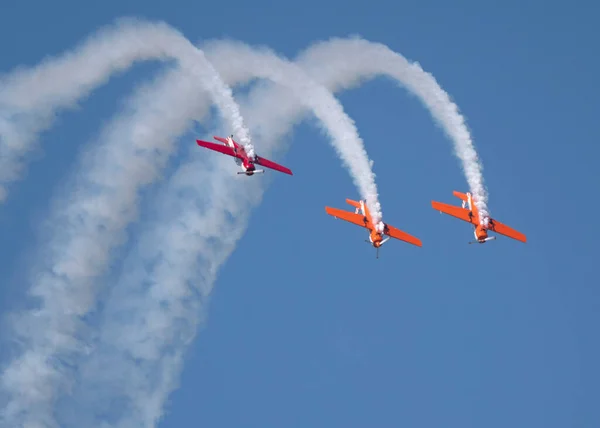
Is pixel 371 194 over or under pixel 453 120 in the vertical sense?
under

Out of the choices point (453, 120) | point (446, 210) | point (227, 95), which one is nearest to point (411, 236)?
point (446, 210)

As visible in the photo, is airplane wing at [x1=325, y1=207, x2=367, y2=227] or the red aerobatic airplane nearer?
the red aerobatic airplane

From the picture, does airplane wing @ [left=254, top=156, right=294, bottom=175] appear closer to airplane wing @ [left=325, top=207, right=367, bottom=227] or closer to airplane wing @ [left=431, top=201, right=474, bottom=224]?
airplane wing @ [left=325, top=207, right=367, bottom=227]

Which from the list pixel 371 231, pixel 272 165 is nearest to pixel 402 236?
pixel 371 231

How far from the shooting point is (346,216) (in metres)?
75.4

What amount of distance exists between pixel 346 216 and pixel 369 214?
206 centimetres

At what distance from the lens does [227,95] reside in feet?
232

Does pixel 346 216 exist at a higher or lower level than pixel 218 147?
lower

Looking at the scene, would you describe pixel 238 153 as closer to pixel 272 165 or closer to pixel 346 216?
pixel 272 165

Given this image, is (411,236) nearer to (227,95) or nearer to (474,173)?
(474,173)

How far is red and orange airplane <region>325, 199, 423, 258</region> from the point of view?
73250 mm

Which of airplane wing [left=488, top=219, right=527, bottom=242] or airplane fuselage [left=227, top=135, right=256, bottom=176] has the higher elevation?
airplane wing [left=488, top=219, right=527, bottom=242]

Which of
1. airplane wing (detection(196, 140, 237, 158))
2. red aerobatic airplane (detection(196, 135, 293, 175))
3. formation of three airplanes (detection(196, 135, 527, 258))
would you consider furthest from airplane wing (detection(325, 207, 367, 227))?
airplane wing (detection(196, 140, 237, 158))

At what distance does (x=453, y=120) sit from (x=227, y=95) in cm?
1191
